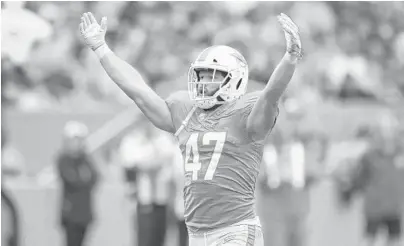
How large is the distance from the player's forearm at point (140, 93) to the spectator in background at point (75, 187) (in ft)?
15.1

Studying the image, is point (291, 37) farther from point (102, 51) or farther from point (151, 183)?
point (151, 183)

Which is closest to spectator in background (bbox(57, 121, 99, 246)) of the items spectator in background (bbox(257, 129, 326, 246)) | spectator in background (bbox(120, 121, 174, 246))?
spectator in background (bbox(120, 121, 174, 246))

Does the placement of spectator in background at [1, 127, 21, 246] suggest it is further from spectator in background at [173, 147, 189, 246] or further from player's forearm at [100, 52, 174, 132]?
player's forearm at [100, 52, 174, 132]

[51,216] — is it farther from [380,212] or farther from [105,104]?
[380,212]

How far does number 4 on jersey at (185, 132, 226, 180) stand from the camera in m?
4.94

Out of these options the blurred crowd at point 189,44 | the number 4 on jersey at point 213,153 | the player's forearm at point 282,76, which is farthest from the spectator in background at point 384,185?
the player's forearm at point 282,76

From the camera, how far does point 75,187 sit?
32.2ft

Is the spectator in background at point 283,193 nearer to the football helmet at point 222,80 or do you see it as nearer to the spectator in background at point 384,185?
the spectator in background at point 384,185

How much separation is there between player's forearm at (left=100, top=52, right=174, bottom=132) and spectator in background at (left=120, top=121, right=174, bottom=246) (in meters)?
4.37

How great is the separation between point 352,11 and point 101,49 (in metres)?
7.92

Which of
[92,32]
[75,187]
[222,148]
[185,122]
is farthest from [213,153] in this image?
[75,187]

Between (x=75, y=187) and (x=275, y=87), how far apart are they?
18.1 ft

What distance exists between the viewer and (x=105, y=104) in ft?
38.8

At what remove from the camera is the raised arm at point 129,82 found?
523 cm
